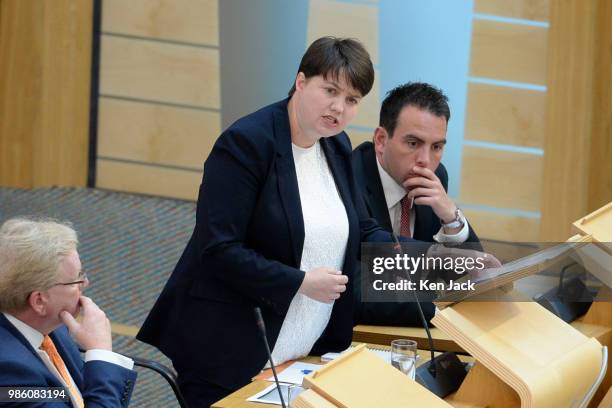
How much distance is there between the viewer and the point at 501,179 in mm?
5637

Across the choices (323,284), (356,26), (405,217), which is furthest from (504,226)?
(323,284)

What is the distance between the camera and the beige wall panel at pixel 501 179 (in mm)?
5555

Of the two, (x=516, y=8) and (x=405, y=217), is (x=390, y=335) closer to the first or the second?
(x=405, y=217)

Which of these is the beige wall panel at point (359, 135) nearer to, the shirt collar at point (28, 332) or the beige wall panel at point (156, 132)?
the beige wall panel at point (156, 132)

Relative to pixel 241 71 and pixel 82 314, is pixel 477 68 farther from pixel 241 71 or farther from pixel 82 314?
pixel 82 314

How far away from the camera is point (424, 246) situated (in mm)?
3121

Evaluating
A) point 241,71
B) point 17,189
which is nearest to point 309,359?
point 241,71

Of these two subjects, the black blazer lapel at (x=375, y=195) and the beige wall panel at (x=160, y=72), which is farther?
the beige wall panel at (x=160, y=72)

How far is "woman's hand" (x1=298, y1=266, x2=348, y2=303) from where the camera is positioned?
2572mm

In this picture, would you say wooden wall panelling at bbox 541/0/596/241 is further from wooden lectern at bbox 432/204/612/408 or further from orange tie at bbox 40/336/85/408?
orange tie at bbox 40/336/85/408

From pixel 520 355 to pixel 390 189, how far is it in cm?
123

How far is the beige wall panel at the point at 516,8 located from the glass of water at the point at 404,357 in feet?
11.0

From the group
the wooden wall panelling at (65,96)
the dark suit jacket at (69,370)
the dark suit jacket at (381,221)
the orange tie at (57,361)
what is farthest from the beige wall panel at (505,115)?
the orange tie at (57,361)

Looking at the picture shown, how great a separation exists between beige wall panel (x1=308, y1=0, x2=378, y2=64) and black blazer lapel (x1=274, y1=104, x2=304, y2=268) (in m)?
3.04
